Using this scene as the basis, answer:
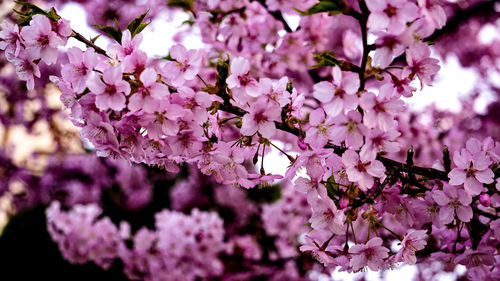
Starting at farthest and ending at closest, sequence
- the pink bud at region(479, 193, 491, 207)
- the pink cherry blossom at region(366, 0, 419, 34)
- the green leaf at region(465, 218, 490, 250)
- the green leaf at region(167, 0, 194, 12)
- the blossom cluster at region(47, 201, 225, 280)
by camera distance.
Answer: the blossom cluster at region(47, 201, 225, 280), the green leaf at region(167, 0, 194, 12), the green leaf at region(465, 218, 490, 250), the pink bud at region(479, 193, 491, 207), the pink cherry blossom at region(366, 0, 419, 34)

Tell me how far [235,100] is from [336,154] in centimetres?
38

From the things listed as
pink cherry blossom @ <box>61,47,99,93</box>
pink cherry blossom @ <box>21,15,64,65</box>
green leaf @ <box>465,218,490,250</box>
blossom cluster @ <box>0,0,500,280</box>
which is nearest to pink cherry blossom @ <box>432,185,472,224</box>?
blossom cluster @ <box>0,0,500,280</box>

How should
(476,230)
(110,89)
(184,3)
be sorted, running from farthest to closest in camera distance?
(184,3) < (476,230) < (110,89)

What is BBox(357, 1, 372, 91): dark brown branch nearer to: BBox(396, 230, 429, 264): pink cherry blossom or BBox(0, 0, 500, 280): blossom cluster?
BBox(0, 0, 500, 280): blossom cluster

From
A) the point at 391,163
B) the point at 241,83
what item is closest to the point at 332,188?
the point at 391,163

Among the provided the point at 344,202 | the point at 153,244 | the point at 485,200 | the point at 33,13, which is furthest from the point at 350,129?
the point at 153,244

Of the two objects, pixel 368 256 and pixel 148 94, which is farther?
pixel 368 256

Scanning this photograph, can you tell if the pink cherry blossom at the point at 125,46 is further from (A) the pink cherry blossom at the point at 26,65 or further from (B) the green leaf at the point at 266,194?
(B) the green leaf at the point at 266,194

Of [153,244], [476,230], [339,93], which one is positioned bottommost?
[153,244]

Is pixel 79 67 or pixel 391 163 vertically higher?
pixel 79 67

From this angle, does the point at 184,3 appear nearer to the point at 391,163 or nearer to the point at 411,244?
the point at 391,163

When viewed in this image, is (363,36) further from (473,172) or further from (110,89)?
(110,89)

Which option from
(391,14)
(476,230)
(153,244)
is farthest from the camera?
(153,244)

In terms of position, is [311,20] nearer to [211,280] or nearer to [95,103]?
[95,103]
